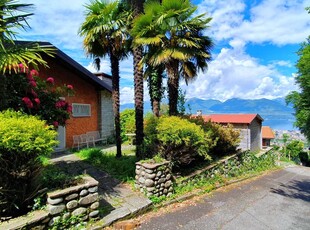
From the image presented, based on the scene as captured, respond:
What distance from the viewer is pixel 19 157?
4.17 m

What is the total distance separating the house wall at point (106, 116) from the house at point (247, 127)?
7853 millimetres

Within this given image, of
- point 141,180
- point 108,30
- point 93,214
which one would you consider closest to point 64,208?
point 93,214

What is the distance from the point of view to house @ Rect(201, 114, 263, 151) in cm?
1903

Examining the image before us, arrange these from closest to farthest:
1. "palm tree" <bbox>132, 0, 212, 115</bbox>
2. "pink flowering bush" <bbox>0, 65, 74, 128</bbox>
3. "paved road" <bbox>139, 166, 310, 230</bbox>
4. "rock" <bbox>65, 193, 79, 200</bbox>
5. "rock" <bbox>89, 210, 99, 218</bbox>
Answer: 1. "rock" <bbox>65, 193, 79, 200</bbox>
2. "rock" <bbox>89, 210, 99, 218</bbox>
3. "paved road" <bbox>139, 166, 310, 230</bbox>
4. "pink flowering bush" <bbox>0, 65, 74, 128</bbox>
5. "palm tree" <bbox>132, 0, 212, 115</bbox>

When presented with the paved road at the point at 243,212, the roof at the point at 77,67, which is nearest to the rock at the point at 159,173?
the paved road at the point at 243,212

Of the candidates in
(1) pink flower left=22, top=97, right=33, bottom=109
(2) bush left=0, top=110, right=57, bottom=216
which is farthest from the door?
(2) bush left=0, top=110, right=57, bottom=216

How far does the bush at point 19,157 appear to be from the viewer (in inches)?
153

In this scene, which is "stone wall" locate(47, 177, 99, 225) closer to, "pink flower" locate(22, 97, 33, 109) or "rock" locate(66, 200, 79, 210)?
"rock" locate(66, 200, 79, 210)

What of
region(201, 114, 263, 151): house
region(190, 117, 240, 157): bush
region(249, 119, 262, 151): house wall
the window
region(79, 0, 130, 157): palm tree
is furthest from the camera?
region(249, 119, 262, 151): house wall

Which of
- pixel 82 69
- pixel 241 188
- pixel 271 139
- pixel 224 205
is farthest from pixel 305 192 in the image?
pixel 271 139

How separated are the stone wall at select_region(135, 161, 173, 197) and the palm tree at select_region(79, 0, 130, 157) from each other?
381 centimetres

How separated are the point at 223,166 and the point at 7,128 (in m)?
8.34

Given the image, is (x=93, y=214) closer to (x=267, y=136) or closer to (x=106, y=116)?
(x=106, y=116)

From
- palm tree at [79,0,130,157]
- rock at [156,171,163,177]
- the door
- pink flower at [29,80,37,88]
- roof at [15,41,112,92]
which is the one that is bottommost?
rock at [156,171,163,177]
